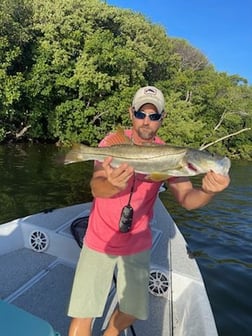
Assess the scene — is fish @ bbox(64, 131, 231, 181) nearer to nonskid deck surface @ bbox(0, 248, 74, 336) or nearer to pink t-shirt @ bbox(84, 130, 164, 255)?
pink t-shirt @ bbox(84, 130, 164, 255)

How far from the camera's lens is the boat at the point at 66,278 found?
362 cm

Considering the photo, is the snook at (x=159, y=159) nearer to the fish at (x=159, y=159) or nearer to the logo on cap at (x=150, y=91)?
the fish at (x=159, y=159)

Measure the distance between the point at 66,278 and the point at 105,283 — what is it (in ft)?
6.25

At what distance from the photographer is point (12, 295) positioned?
396 cm

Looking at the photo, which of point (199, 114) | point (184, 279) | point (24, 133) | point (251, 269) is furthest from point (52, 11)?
point (184, 279)

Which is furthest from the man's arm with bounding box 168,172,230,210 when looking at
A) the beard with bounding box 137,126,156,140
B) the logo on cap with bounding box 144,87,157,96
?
the logo on cap with bounding box 144,87,157,96

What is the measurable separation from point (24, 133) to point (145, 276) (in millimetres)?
27294

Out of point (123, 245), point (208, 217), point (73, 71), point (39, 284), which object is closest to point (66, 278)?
point (39, 284)

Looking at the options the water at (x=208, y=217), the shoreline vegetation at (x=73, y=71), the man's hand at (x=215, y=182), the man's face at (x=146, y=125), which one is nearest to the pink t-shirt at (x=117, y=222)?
the man's face at (x=146, y=125)

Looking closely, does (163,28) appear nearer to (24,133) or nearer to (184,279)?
(24,133)

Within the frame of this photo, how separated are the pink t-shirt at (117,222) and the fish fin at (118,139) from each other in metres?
0.11

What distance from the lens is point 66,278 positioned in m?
4.45

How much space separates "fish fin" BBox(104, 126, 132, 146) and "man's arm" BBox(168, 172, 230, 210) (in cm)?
56

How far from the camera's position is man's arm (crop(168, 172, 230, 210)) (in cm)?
240
